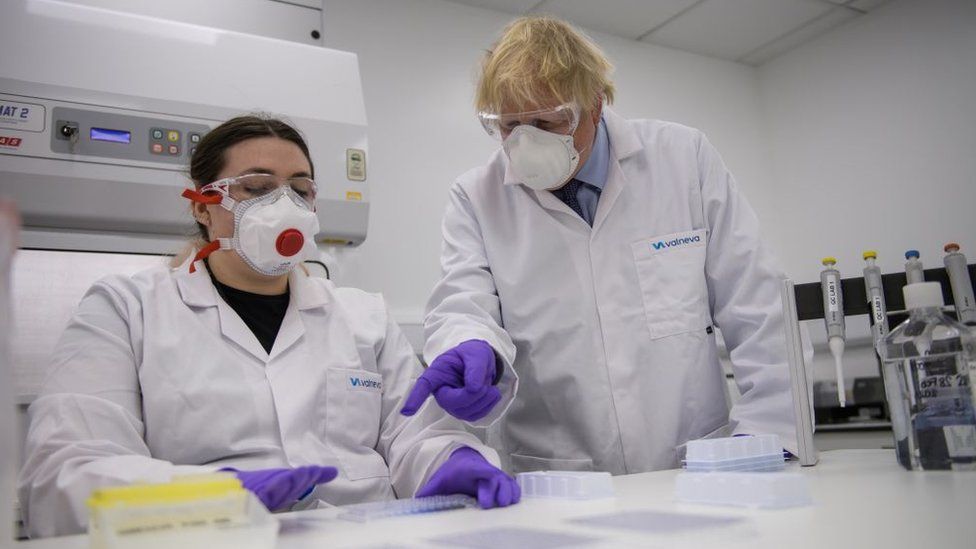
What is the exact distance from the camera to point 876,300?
1044 mm

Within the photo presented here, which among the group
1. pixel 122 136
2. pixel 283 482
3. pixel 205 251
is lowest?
pixel 283 482

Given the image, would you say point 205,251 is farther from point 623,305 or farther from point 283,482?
point 623,305

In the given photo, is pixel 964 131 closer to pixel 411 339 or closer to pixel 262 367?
pixel 411 339

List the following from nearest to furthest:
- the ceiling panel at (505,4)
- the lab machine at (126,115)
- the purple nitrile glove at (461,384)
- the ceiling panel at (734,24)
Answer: the purple nitrile glove at (461,384) < the lab machine at (126,115) < the ceiling panel at (505,4) < the ceiling panel at (734,24)

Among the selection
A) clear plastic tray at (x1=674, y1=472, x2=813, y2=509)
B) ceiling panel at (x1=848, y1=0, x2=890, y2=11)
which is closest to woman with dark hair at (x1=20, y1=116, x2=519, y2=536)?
clear plastic tray at (x1=674, y1=472, x2=813, y2=509)

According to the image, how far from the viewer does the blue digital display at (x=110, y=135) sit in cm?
169

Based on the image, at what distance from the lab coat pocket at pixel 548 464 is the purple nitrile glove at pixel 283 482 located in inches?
26.2

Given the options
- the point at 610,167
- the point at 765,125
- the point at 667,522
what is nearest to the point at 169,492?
the point at 667,522

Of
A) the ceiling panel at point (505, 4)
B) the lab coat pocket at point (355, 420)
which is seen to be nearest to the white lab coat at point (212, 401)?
the lab coat pocket at point (355, 420)

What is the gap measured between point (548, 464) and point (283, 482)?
0.71 metres

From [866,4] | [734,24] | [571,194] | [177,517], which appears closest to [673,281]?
[571,194]

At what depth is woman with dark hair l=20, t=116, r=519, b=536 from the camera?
3.31 ft

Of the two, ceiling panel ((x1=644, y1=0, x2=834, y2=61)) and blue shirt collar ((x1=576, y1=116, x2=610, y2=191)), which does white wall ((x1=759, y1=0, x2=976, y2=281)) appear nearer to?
ceiling panel ((x1=644, y1=0, x2=834, y2=61))

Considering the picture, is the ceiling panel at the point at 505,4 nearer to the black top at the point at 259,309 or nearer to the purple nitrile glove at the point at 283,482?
the black top at the point at 259,309
